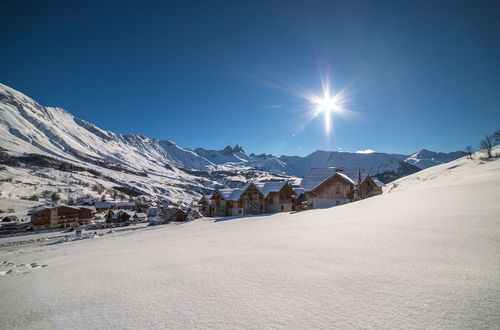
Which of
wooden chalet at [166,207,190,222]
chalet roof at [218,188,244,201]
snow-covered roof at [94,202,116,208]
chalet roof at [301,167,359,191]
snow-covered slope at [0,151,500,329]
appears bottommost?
wooden chalet at [166,207,190,222]

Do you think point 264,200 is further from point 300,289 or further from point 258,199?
point 300,289

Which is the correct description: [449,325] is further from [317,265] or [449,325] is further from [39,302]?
[39,302]

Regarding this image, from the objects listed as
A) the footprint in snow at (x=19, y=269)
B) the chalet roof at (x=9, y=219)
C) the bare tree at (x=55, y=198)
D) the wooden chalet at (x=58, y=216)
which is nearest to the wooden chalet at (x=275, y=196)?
the footprint in snow at (x=19, y=269)

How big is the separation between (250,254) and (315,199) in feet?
106

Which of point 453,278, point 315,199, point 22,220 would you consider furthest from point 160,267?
point 22,220

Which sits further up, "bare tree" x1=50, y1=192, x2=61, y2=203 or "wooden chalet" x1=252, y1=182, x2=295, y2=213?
"bare tree" x1=50, y1=192, x2=61, y2=203

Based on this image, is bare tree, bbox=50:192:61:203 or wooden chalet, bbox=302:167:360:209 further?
bare tree, bbox=50:192:61:203

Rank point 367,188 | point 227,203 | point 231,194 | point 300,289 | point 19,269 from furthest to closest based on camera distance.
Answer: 1. point 231,194
2. point 227,203
3. point 367,188
4. point 19,269
5. point 300,289

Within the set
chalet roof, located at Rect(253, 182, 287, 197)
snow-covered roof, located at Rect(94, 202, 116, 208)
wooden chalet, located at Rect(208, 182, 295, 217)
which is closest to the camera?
chalet roof, located at Rect(253, 182, 287, 197)

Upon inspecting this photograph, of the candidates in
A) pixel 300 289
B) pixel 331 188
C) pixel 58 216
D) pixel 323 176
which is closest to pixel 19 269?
pixel 300 289

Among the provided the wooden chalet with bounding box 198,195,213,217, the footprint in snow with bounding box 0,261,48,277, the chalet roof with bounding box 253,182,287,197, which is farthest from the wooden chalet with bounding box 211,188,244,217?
the footprint in snow with bounding box 0,261,48,277

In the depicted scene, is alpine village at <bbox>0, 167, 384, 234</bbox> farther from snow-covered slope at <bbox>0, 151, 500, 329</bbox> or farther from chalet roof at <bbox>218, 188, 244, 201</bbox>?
snow-covered slope at <bbox>0, 151, 500, 329</bbox>

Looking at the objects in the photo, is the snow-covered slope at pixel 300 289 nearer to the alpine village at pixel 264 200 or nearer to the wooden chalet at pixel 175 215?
the alpine village at pixel 264 200

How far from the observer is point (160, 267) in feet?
18.8
